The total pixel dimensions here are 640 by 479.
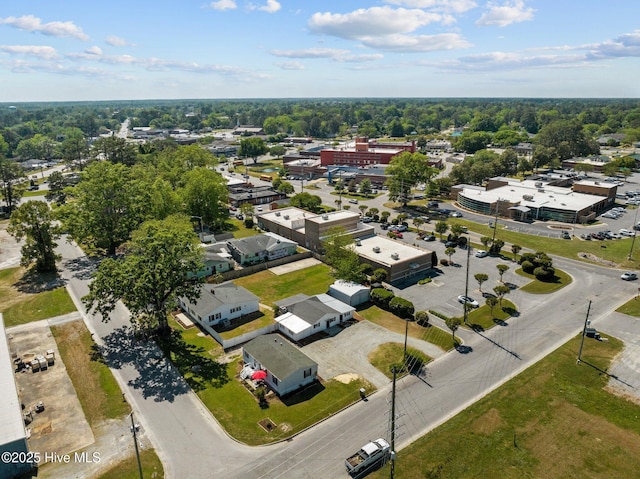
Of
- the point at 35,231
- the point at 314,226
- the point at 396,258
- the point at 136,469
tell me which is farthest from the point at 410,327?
the point at 35,231

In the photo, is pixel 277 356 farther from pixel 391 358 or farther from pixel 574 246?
pixel 574 246

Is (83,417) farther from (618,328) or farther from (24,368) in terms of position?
(618,328)

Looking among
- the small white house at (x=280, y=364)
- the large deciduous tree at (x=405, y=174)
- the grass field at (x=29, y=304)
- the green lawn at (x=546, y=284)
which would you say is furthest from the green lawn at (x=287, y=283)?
the large deciduous tree at (x=405, y=174)

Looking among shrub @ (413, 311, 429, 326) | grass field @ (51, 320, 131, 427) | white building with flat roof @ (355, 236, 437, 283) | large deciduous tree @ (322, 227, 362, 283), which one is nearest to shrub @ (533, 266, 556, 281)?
white building with flat roof @ (355, 236, 437, 283)

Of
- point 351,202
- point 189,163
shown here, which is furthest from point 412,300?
point 189,163

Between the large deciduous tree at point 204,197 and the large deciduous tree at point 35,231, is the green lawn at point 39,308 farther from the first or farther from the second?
the large deciduous tree at point 204,197
